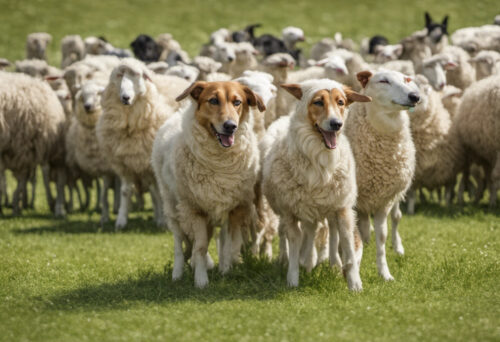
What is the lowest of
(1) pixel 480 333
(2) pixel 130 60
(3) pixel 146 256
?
(3) pixel 146 256

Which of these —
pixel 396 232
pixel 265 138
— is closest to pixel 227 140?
pixel 265 138

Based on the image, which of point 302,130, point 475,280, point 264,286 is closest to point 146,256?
point 264,286

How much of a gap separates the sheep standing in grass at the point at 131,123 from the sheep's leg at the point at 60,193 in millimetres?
1705

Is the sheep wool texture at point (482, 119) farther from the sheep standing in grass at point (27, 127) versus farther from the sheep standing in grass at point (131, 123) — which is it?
the sheep standing in grass at point (27, 127)

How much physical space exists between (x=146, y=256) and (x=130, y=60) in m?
3.00

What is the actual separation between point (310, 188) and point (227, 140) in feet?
2.62

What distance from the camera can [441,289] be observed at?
643cm

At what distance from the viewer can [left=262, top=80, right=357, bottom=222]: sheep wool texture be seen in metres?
6.29

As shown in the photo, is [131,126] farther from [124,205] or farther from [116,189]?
[116,189]

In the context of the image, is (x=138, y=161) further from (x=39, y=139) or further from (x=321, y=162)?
(x=321, y=162)

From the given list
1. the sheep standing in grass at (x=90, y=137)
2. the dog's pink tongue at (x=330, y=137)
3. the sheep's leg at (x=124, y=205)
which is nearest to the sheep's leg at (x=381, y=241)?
the dog's pink tongue at (x=330, y=137)

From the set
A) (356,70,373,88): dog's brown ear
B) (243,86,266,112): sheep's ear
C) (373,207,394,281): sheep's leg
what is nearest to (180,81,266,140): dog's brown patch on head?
(243,86,266,112): sheep's ear

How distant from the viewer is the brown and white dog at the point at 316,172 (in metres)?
6.24

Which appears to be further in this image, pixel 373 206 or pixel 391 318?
pixel 373 206
